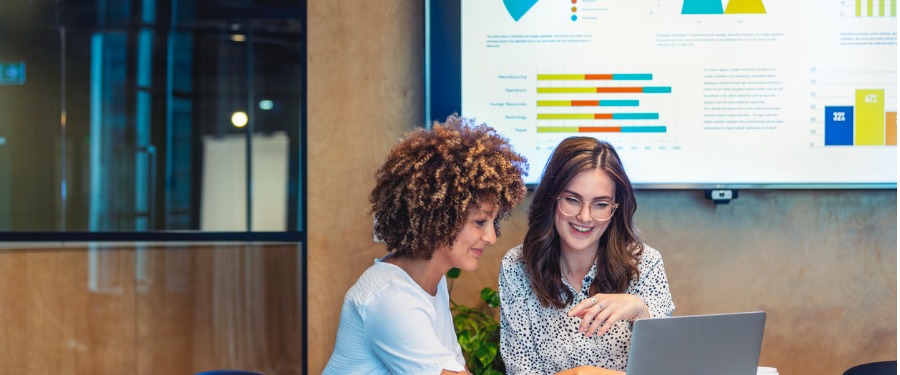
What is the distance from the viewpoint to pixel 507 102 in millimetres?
2562

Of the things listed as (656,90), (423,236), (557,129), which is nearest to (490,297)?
(557,129)

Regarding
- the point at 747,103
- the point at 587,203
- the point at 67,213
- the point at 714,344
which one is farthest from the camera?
the point at 67,213

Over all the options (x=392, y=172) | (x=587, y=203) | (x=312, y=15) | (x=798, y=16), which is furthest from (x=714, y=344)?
(x=312, y=15)

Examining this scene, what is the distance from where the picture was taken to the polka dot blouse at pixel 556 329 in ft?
6.63

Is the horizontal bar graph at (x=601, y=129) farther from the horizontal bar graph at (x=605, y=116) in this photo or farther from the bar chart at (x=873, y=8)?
the bar chart at (x=873, y=8)

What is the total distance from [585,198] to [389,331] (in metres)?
0.76

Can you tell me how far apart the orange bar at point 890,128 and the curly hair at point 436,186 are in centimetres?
156

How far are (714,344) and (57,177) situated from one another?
2474 mm

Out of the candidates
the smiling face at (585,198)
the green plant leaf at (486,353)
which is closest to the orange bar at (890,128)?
the smiling face at (585,198)

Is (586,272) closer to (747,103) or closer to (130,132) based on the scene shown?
(747,103)

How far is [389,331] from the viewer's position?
1.45 metres

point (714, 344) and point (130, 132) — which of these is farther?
point (130, 132)

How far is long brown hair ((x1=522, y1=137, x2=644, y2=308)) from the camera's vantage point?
2.03 meters

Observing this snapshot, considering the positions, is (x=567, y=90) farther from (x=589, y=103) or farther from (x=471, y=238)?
(x=471, y=238)
